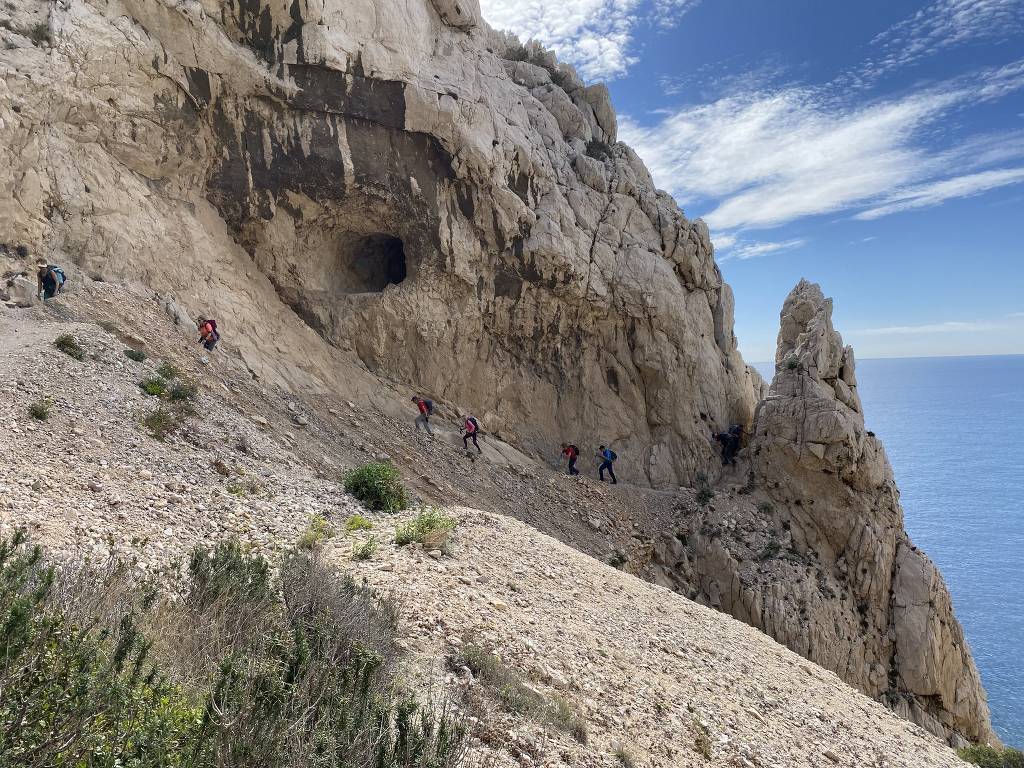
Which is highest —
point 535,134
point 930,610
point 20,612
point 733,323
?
point 535,134

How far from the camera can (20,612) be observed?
3.28 m

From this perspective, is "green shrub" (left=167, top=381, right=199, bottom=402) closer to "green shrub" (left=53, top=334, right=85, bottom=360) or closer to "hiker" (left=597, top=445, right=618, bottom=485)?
"green shrub" (left=53, top=334, right=85, bottom=360)

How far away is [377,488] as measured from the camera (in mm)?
11758

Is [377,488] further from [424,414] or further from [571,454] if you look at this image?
[571,454]

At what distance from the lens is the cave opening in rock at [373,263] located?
23.0 meters

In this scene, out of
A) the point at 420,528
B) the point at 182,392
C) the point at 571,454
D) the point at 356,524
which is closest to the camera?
the point at 420,528

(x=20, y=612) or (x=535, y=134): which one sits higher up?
(x=535, y=134)

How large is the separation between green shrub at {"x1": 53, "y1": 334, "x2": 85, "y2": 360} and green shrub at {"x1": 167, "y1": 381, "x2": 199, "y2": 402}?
1649mm

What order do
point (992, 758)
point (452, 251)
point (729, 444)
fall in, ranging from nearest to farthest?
point (992, 758)
point (452, 251)
point (729, 444)

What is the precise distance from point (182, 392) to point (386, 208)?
35.9ft

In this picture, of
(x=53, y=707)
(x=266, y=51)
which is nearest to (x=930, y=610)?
(x=53, y=707)

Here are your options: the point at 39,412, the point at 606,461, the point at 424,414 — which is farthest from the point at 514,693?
the point at 606,461

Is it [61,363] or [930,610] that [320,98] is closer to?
[61,363]

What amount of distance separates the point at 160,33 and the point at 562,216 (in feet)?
46.8
